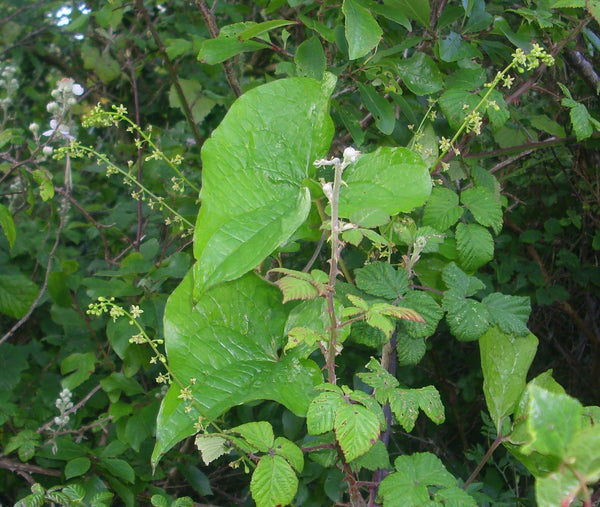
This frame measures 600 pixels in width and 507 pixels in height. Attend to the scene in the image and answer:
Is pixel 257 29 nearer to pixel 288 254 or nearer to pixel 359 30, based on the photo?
pixel 359 30

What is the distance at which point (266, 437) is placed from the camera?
759 mm

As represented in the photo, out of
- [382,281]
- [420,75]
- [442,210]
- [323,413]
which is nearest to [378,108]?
[420,75]

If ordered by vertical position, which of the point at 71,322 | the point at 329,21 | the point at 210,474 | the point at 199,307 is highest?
the point at 329,21

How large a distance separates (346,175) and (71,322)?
2.67 ft

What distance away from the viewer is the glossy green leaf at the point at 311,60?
3.57 feet

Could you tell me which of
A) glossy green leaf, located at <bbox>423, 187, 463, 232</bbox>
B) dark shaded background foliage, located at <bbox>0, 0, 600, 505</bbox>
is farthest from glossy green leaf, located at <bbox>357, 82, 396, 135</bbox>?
glossy green leaf, located at <bbox>423, 187, 463, 232</bbox>

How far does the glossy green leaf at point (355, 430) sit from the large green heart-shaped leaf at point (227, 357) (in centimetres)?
15

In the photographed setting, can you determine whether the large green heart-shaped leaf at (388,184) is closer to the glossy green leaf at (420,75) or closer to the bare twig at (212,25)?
the glossy green leaf at (420,75)

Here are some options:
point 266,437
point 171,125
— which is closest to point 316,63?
point 266,437

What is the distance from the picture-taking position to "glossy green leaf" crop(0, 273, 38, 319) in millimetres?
1402

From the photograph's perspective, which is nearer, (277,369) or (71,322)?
(277,369)

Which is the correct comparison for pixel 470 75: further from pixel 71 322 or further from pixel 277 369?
pixel 71 322

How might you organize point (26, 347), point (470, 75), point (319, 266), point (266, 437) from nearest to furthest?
point (266, 437), point (470, 75), point (319, 266), point (26, 347)

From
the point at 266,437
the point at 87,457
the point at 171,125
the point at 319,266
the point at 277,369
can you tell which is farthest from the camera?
the point at 171,125
